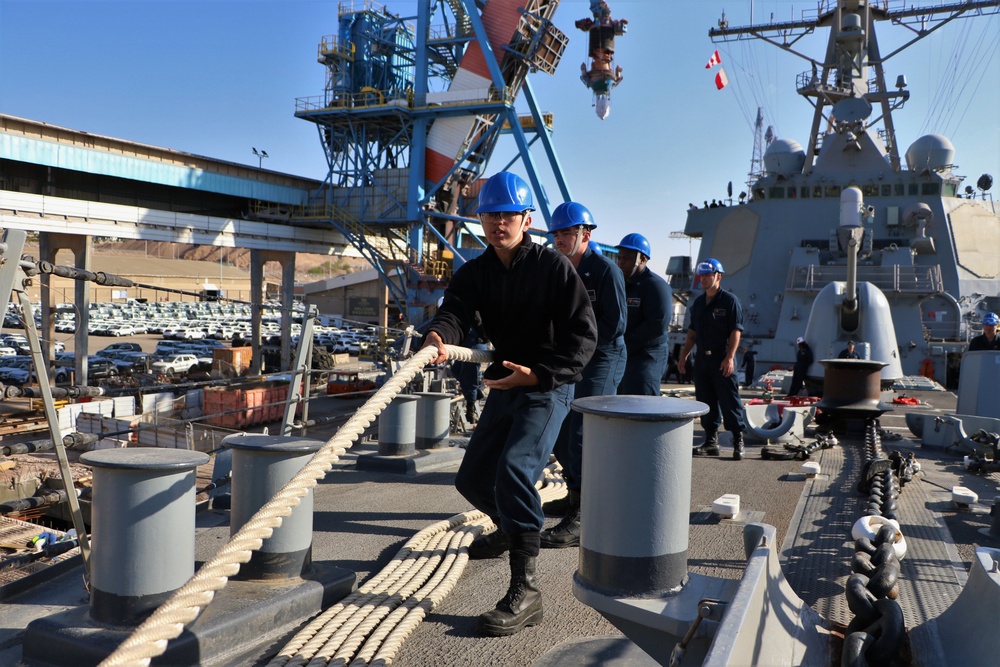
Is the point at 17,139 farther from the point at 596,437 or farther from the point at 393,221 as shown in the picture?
the point at 596,437

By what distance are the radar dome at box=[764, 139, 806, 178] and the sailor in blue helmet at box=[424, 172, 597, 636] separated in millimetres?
20060

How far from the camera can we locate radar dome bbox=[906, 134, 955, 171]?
19719 mm

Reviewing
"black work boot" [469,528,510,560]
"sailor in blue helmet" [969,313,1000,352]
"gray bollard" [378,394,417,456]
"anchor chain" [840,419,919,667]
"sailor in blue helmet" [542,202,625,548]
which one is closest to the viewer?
"anchor chain" [840,419,919,667]

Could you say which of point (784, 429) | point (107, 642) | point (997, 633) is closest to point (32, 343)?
point (107, 642)

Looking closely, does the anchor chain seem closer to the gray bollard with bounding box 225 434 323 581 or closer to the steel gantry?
the gray bollard with bounding box 225 434 323 581

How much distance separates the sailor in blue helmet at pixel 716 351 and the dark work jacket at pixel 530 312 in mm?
3530

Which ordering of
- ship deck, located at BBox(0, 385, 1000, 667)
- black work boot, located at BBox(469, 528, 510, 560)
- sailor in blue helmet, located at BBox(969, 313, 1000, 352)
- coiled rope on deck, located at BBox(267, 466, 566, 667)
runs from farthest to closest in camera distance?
sailor in blue helmet, located at BBox(969, 313, 1000, 352)
black work boot, located at BBox(469, 528, 510, 560)
ship deck, located at BBox(0, 385, 1000, 667)
coiled rope on deck, located at BBox(267, 466, 566, 667)

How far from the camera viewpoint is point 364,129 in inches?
1143

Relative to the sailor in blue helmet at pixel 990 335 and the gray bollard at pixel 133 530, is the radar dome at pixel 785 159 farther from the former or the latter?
the gray bollard at pixel 133 530

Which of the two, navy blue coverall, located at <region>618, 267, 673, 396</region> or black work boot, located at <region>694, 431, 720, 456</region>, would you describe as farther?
black work boot, located at <region>694, 431, 720, 456</region>

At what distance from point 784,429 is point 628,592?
16.4 ft

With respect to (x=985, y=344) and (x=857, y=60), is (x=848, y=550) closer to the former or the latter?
(x=985, y=344)

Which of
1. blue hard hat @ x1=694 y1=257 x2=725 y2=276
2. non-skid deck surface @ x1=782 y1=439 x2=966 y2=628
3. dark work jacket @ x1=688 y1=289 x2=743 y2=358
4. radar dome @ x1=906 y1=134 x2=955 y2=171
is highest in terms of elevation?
radar dome @ x1=906 y1=134 x2=955 y2=171

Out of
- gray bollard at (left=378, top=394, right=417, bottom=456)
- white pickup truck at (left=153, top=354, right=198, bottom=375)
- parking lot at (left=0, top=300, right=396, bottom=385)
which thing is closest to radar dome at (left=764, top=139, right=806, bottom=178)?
parking lot at (left=0, top=300, right=396, bottom=385)
